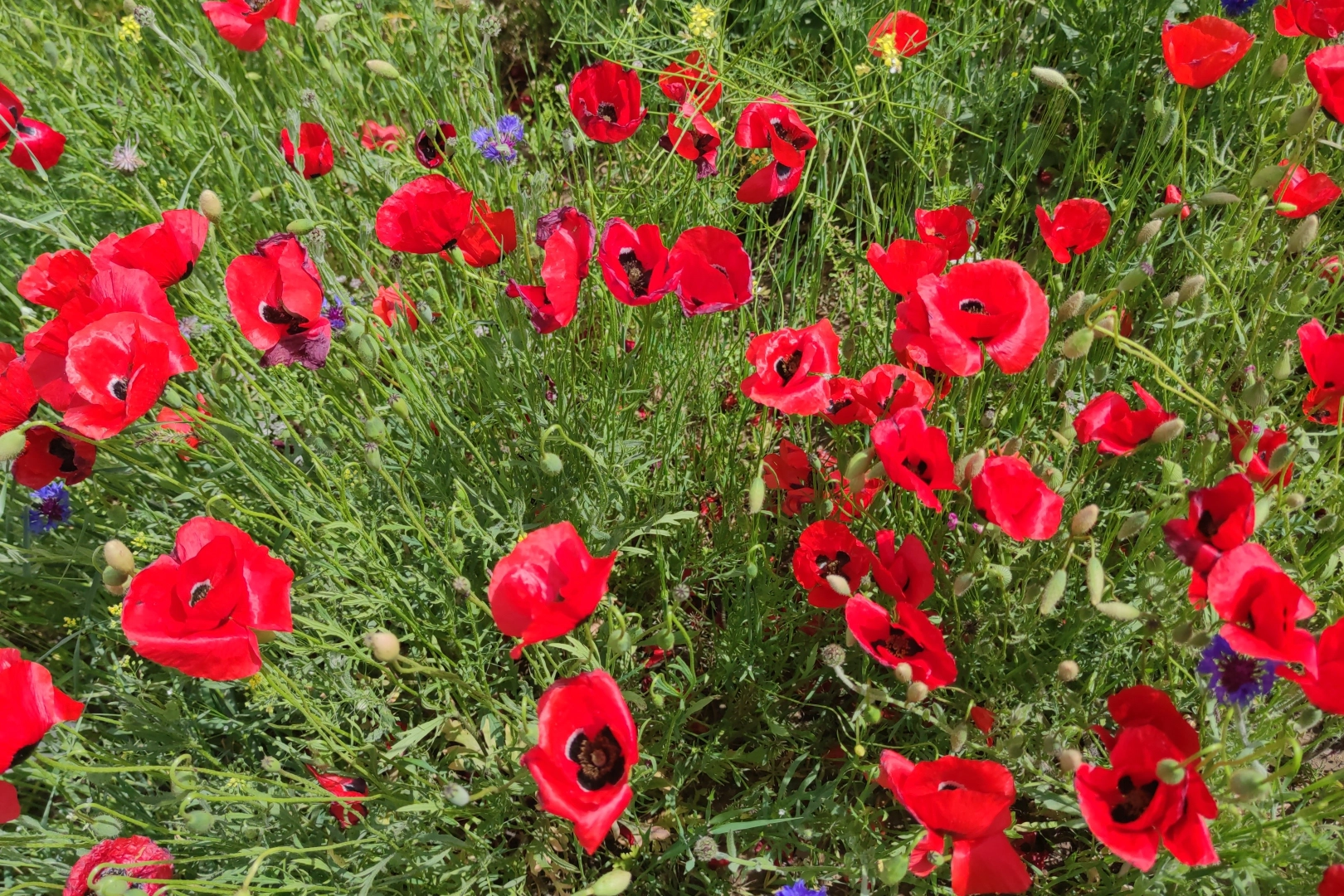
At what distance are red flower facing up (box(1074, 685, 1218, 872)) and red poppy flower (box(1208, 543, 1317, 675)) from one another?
0.20 m

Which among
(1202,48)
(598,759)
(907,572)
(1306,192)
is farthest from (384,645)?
(1306,192)

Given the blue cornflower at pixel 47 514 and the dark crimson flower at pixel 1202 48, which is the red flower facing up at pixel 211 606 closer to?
the blue cornflower at pixel 47 514

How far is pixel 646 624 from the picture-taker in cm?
240

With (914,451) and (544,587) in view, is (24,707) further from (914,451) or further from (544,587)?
(914,451)

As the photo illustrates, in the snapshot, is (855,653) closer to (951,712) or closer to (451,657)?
(951,712)

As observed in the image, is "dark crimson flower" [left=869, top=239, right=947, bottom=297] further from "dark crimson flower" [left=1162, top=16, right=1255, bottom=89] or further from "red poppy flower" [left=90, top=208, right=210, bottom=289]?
"red poppy flower" [left=90, top=208, right=210, bottom=289]

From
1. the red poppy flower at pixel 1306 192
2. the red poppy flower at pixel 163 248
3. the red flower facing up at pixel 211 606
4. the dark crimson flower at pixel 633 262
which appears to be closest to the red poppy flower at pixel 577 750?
the red flower facing up at pixel 211 606

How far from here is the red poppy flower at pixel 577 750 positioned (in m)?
1.18

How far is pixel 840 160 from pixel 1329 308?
1635 mm

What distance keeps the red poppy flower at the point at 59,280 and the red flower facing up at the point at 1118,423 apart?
201cm

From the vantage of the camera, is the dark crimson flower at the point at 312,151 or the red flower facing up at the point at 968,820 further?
the dark crimson flower at the point at 312,151

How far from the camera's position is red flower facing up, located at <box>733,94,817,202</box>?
6.57 ft

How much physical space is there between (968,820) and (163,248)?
1781 millimetres

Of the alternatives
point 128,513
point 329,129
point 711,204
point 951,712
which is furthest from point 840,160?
point 128,513
